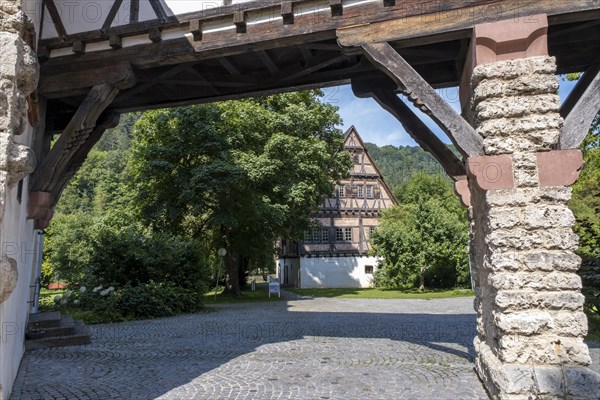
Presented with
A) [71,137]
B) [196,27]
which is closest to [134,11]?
[196,27]

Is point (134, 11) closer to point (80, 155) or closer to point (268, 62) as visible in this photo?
point (268, 62)

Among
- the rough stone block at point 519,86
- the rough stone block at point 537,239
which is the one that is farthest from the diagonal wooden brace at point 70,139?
the rough stone block at point 537,239

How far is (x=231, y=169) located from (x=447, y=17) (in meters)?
12.3

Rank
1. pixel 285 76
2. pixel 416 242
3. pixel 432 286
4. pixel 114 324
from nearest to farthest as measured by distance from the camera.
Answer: pixel 285 76, pixel 114 324, pixel 416 242, pixel 432 286

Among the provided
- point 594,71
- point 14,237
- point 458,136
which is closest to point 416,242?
point 594,71

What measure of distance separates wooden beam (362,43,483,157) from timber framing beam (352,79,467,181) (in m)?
1.39

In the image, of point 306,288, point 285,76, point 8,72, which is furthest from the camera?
point 306,288

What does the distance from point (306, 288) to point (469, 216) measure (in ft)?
81.1

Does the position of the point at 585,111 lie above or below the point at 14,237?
above

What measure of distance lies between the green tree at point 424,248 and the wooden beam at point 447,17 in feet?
71.1

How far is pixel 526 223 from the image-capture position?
13.8 ft

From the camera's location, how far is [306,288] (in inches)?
1172

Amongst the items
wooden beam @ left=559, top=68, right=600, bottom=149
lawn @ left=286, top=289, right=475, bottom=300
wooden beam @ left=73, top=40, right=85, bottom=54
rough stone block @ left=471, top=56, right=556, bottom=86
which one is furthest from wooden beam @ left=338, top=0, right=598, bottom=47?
lawn @ left=286, top=289, right=475, bottom=300

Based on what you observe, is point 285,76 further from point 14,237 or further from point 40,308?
point 40,308
